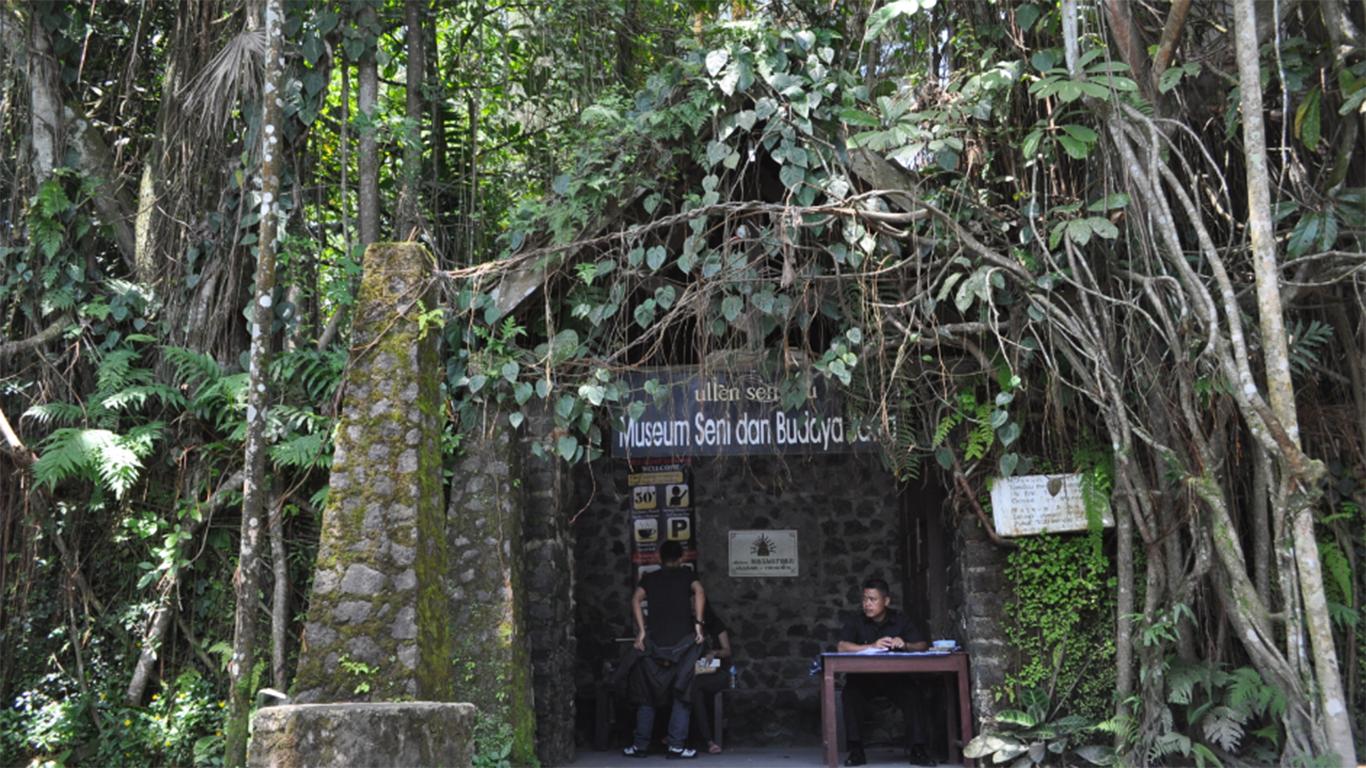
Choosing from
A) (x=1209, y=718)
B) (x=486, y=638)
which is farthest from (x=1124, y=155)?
(x=486, y=638)

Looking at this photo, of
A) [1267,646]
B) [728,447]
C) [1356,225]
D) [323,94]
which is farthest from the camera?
[323,94]

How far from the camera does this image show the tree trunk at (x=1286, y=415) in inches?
229

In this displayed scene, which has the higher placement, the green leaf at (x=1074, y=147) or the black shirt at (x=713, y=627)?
the green leaf at (x=1074, y=147)

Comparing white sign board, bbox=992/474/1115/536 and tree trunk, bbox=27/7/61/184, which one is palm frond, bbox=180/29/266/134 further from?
white sign board, bbox=992/474/1115/536

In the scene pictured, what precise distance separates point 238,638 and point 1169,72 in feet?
17.5

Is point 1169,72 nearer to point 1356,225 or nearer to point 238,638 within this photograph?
point 1356,225

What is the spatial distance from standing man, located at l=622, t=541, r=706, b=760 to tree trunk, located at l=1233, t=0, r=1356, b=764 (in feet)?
12.3

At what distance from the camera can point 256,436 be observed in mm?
6527

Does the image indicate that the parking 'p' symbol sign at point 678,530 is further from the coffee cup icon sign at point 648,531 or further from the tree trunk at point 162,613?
the tree trunk at point 162,613

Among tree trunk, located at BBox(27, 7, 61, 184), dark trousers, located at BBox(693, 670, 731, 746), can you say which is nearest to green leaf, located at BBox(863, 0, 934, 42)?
dark trousers, located at BBox(693, 670, 731, 746)

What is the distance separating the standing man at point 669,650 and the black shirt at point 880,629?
0.96 meters

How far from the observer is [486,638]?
7262 mm

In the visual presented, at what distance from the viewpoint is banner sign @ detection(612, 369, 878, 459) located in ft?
25.1

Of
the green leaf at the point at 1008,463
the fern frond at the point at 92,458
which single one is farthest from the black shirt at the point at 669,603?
the fern frond at the point at 92,458
